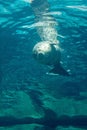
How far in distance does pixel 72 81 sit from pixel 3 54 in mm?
4387

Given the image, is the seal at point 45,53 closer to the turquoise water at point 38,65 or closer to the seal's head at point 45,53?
the seal's head at point 45,53

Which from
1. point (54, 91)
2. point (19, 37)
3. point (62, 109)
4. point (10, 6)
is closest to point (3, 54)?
point (19, 37)

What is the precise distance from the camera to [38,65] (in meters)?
13.6

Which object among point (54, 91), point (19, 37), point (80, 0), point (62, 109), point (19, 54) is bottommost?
point (62, 109)

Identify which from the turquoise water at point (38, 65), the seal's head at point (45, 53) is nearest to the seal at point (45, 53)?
the seal's head at point (45, 53)

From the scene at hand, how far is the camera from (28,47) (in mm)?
13125

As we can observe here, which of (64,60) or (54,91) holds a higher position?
(64,60)

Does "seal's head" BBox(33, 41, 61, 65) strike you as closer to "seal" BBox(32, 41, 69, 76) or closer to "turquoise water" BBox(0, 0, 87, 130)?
"seal" BBox(32, 41, 69, 76)

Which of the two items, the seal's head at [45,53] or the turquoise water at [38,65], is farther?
the turquoise water at [38,65]

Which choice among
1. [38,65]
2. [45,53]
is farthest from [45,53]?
[38,65]

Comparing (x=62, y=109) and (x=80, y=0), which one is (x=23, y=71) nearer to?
(x=62, y=109)

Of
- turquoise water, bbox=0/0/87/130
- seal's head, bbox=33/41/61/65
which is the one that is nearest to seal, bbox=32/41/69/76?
seal's head, bbox=33/41/61/65

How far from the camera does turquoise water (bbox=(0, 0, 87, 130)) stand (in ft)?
39.7

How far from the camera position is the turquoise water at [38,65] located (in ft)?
39.7
